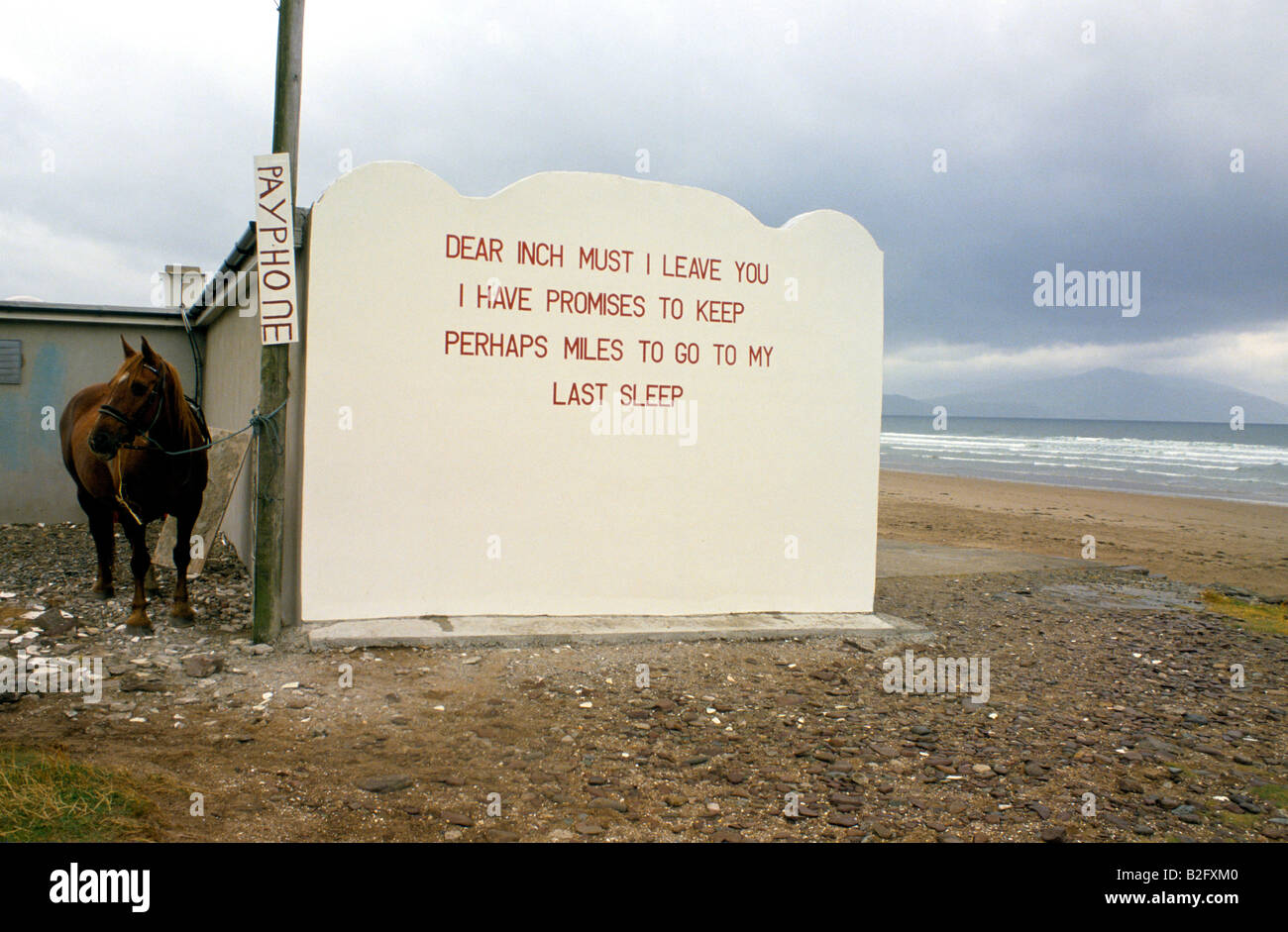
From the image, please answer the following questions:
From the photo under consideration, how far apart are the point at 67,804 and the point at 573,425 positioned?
417 cm

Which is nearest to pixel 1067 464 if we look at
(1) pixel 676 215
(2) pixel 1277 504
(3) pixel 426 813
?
(2) pixel 1277 504

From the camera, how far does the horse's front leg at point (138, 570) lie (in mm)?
6414

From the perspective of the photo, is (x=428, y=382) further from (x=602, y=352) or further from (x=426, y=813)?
(x=426, y=813)

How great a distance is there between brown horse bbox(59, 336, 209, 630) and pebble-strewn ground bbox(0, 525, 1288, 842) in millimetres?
451

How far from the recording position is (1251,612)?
9.27m

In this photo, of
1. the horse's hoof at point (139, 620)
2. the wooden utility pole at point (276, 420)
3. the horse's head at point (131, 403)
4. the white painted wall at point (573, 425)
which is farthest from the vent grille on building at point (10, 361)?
the white painted wall at point (573, 425)

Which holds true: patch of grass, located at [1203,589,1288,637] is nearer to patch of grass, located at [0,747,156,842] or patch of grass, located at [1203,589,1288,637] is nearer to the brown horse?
patch of grass, located at [0,747,156,842]

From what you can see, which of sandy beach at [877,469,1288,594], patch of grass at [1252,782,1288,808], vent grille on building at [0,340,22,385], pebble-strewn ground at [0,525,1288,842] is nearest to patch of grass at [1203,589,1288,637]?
sandy beach at [877,469,1288,594]

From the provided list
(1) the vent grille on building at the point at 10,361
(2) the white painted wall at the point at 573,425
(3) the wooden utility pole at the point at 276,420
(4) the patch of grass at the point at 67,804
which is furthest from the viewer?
(1) the vent grille on building at the point at 10,361

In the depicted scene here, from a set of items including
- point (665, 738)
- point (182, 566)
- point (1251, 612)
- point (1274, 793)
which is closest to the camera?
A: point (1274, 793)

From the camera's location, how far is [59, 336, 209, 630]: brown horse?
622 centimetres

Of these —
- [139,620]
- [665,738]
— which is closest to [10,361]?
[139,620]

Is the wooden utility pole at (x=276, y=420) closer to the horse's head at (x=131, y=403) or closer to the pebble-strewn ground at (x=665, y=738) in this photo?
the pebble-strewn ground at (x=665, y=738)

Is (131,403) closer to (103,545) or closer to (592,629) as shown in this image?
(103,545)
